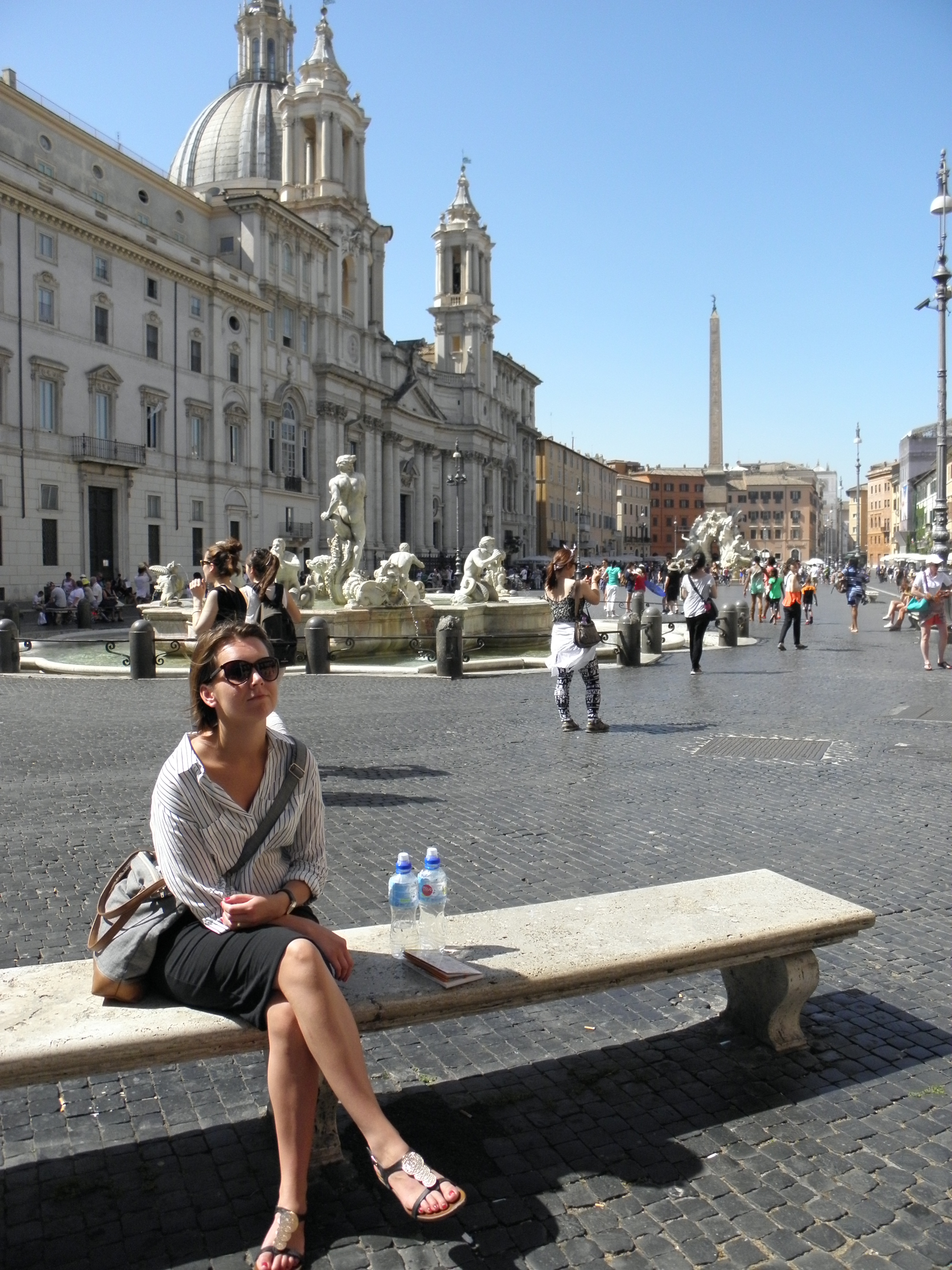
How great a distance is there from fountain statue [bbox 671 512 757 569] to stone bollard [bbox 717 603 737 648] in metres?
22.5

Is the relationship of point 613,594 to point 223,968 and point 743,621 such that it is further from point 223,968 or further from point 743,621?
point 223,968

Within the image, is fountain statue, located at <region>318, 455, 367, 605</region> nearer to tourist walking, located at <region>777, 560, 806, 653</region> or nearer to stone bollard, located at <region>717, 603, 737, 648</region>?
stone bollard, located at <region>717, 603, 737, 648</region>

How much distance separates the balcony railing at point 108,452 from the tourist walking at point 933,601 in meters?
28.6

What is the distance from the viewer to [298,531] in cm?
5172

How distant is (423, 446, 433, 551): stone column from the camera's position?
236 ft

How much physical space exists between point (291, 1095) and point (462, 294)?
274ft

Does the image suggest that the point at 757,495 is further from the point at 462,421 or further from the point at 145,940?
the point at 145,940

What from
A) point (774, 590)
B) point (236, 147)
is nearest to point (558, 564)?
point (774, 590)

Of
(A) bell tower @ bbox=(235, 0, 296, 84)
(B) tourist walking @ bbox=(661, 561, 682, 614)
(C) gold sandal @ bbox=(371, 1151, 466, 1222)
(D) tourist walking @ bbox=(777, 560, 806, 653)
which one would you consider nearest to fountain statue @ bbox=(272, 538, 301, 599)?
(B) tourist walking @ bbox=(661, 561, 682, 614)

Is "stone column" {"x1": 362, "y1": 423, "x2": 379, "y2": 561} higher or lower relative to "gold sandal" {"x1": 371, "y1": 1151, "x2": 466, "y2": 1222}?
higher

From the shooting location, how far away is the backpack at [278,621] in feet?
23.1

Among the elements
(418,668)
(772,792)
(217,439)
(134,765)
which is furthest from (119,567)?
(772,792)

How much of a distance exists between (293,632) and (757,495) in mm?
130267

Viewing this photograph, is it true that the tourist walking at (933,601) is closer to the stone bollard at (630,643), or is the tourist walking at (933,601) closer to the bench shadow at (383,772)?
the stone bollard at (630,643)
